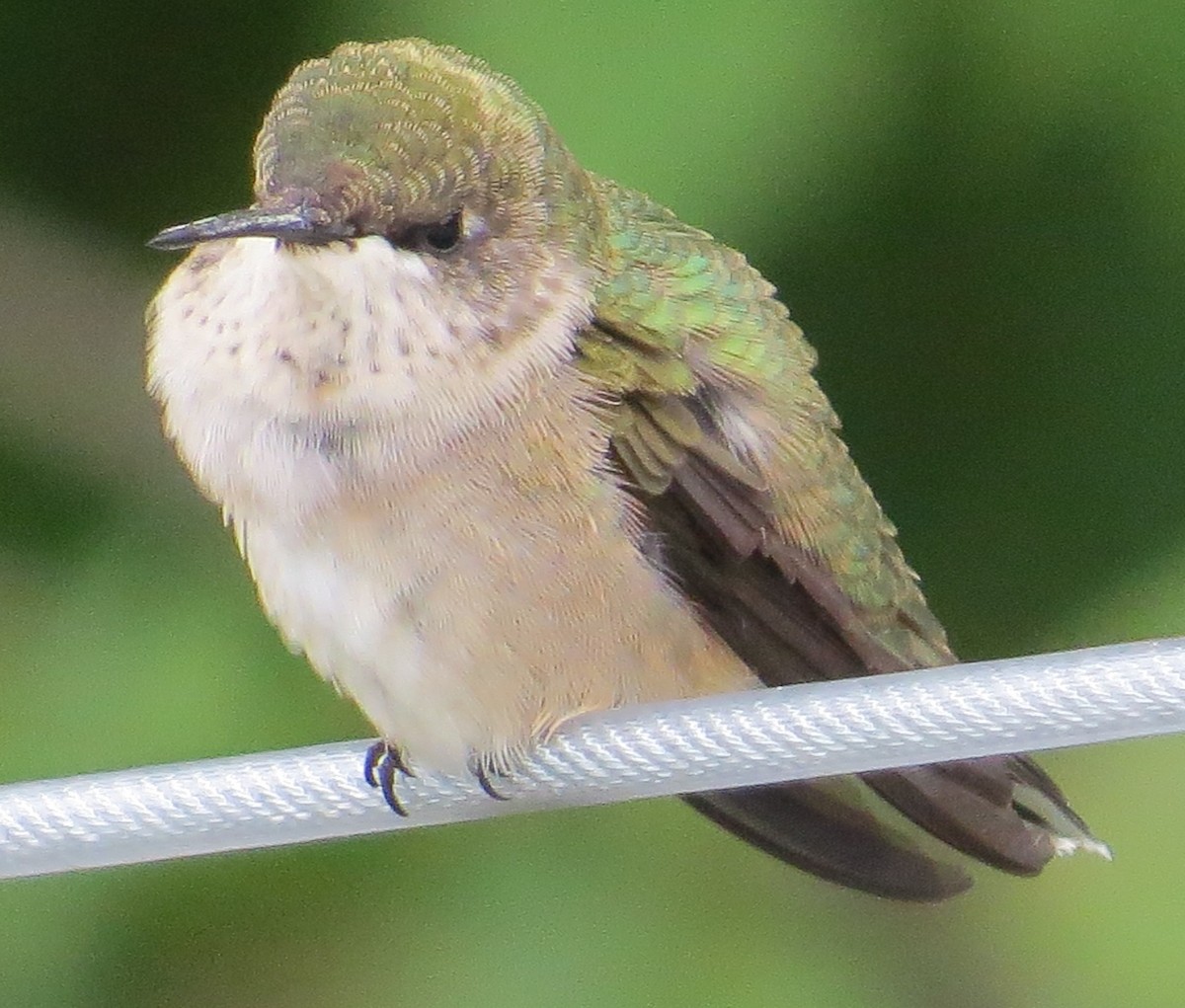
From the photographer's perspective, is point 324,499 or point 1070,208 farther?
point 1070,208

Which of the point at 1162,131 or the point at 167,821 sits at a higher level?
the point at 1162,131

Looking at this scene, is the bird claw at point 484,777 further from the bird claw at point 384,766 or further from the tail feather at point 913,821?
the tail feather at point 913,821

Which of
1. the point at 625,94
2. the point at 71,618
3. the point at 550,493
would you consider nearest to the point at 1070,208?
the point at 625,94

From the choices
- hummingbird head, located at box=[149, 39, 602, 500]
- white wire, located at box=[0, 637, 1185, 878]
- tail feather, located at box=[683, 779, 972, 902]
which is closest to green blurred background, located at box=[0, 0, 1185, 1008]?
tail feather, located at box=[683, 779, 972, 902]

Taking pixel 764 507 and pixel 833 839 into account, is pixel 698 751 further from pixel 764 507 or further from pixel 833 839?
pixel 833 839

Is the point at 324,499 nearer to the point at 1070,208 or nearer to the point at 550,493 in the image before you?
the point at 550,493

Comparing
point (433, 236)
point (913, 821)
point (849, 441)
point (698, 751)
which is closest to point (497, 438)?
point (433, 236)

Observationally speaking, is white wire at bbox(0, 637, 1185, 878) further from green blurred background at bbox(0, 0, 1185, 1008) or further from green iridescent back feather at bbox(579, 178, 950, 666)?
green blurred background at bbox(0, 0, 1185, 1008)

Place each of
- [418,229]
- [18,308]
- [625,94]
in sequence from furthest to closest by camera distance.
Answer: [18,308], [625,94], [418,229]
